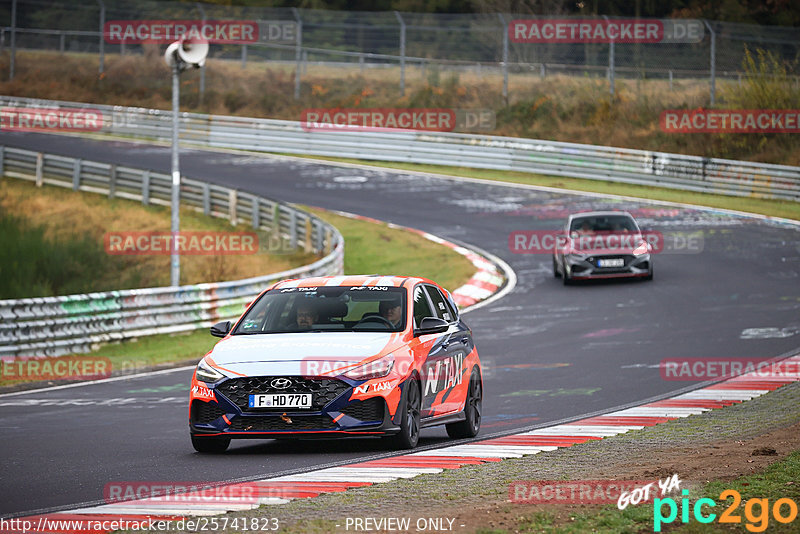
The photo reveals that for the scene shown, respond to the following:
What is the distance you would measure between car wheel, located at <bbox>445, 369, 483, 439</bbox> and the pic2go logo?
431 cm

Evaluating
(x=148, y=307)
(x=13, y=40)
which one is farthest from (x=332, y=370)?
(x=13, y=40)

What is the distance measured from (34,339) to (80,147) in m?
30.2

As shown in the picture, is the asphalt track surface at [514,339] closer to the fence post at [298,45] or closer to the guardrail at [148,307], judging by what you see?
the guardrail at [148,307]

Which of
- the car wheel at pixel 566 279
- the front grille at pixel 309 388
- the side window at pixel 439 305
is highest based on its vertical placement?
the side window at pixel 439 305

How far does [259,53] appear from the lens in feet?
169

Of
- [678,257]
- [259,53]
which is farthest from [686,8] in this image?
[678,257]

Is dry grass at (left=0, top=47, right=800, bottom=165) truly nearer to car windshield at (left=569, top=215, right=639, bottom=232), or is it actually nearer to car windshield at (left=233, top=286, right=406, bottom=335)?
car windshield at (left=569, top=215, right=639, bottom=232)

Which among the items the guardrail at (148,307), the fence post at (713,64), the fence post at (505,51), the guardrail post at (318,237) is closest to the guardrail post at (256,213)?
the guardrail at (148,307)

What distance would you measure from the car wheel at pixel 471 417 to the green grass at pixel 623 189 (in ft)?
79.3

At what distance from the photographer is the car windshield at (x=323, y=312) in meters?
10.5

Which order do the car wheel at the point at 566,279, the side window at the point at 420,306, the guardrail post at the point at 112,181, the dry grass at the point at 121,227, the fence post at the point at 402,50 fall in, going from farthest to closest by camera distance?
the fence post at the point at 402,50
the guardrail post at the point at 112,181
the dry grass at the point at 121,227
the car wheel at the point at 566,279
the side window at the point at 420,306

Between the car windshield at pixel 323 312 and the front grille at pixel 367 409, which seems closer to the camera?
the front grille at pixel 367 409

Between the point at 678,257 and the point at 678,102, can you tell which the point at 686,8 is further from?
the point at 678,257

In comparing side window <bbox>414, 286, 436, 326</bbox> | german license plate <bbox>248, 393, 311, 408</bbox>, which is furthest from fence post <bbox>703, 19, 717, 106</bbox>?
german license plate <bbox>248, 393, 311, 408</bbox>
